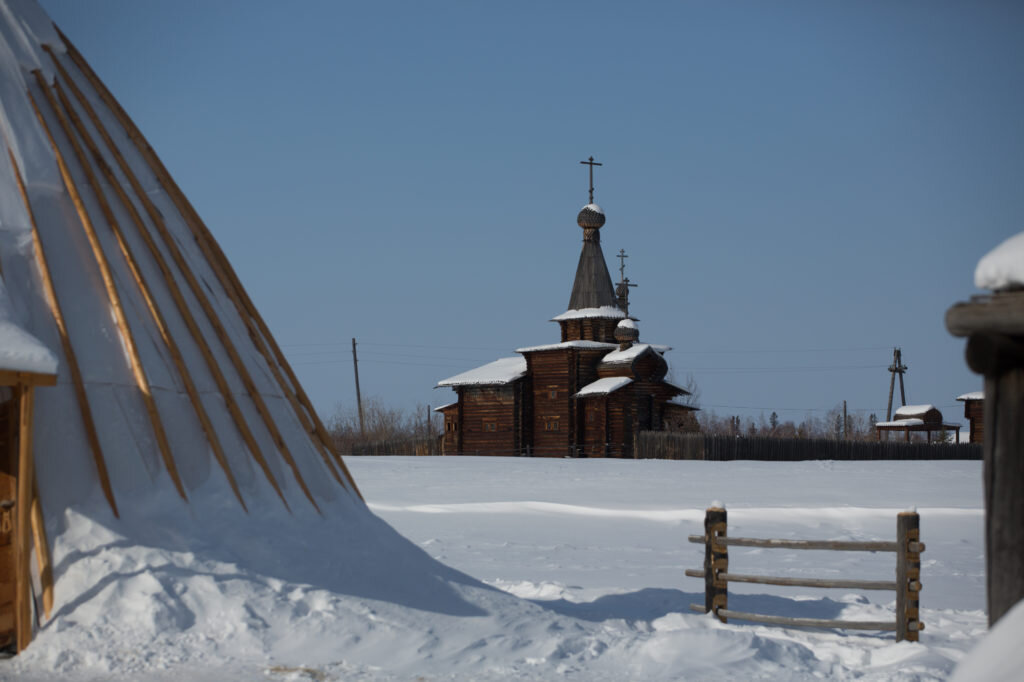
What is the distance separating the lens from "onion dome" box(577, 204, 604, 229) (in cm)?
3619

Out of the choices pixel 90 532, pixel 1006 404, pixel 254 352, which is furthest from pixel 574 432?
pixel 1006 404

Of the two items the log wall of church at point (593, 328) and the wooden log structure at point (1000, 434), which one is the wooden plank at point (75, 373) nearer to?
the wooden log structure at point (1000, 434)

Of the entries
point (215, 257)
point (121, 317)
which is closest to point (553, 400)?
point (215, 257)

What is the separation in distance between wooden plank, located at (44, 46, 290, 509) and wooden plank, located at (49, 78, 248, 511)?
20 cm

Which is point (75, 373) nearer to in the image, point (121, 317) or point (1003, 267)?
point (121, 317)

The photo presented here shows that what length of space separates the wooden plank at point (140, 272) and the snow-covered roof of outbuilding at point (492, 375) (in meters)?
24.2

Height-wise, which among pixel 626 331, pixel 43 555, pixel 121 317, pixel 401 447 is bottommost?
pixel 401 447

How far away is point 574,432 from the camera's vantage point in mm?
31953

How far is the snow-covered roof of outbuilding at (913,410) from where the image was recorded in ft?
132

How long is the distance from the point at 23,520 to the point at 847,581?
5.95 m

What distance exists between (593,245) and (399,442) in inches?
383

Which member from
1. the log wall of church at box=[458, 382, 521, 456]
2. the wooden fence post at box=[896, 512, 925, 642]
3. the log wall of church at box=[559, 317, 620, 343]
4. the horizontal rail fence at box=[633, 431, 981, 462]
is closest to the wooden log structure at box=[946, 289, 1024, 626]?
the wooden fence post at box=[896, 512, 925, 642]

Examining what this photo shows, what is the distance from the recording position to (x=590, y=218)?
36.2 meters

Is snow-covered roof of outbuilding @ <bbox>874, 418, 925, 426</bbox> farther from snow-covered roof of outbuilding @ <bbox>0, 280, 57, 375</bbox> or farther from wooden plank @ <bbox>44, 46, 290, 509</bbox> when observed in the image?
snow-covered roof of outbuilding @ <bbox>0, 280, 57, 375</bbox>
